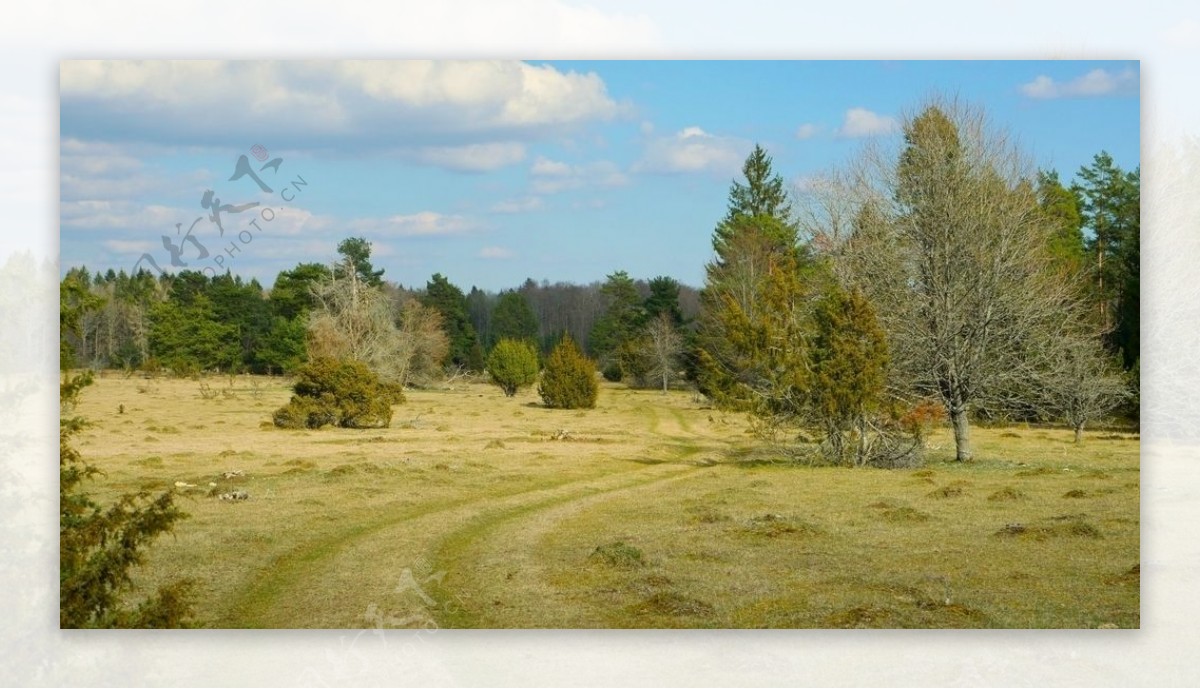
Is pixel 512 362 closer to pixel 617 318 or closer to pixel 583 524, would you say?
pixel 617 318

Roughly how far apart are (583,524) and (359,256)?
277cm

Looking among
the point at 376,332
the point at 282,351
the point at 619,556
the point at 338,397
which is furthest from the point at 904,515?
the point at 282,351

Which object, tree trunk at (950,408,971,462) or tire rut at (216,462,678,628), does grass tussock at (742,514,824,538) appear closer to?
tire rut at (216,462,678,628)

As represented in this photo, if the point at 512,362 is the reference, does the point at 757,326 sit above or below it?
above

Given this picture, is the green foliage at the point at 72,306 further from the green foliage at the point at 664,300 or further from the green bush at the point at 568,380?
the green foliage at the point at 664,300

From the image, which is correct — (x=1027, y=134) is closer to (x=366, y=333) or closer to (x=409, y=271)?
(x=409, y=271)

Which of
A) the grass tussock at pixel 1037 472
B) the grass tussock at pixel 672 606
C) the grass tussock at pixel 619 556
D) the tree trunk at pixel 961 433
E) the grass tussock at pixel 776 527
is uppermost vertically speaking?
the tree trunk at pixel 961 433

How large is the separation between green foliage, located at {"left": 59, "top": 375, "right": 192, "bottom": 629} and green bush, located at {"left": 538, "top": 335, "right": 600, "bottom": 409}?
3.87 m

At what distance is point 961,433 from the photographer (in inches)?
406

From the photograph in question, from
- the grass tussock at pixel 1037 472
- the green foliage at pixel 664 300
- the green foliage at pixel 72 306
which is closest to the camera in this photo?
the green foliage at pixel 72 306

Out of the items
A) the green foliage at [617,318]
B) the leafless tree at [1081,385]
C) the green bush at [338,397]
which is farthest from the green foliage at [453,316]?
the leafless tree at [1081,385]

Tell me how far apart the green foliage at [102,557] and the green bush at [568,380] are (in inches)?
152

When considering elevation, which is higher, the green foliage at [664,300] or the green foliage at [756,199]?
the green foliage at [756,199]

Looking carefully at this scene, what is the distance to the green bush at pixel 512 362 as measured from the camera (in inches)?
386
